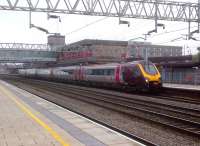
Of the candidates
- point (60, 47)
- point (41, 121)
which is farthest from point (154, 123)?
point (60, 47)

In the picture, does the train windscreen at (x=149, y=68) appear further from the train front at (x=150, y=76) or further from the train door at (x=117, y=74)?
the train door at (x=117, y=74)

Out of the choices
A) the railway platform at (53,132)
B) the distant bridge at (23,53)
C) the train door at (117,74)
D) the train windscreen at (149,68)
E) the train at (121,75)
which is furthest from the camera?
the distant bridge at (23,53)

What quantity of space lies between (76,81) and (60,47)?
64.9 metres

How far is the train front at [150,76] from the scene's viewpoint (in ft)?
98.9

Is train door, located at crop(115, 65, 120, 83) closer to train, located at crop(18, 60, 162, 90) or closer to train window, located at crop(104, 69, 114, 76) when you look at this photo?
train, located at crop(18, 60, 162, 90)

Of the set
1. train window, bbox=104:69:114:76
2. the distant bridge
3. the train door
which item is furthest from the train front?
the distant bridge

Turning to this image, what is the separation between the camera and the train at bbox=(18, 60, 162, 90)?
100 feet

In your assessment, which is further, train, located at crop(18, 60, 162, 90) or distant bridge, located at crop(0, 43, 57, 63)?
distant bridge, located at crop(0, 43, 57, 63)

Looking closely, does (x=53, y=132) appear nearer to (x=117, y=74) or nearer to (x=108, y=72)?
(x=117, y=74)

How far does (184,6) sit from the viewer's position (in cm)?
3247

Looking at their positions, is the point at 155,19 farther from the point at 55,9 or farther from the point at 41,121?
the point at 41,121

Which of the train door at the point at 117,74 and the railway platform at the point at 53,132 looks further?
the train door at the point at 117,74

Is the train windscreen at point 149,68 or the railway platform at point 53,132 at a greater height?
the train windscreen at point 149,68

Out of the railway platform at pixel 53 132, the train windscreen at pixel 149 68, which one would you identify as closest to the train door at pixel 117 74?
the train windscreen at pixel 149 68
